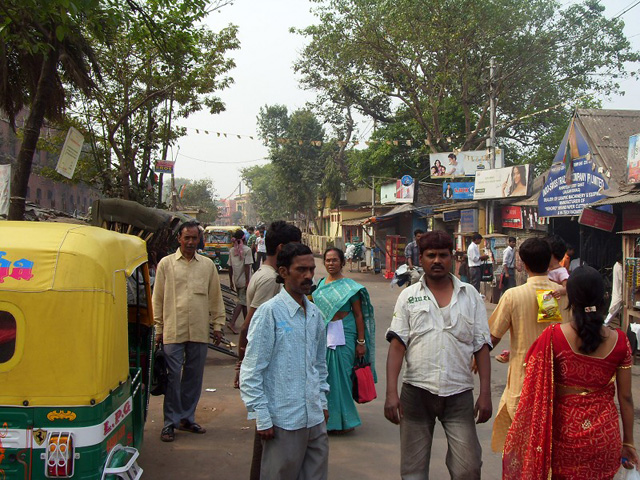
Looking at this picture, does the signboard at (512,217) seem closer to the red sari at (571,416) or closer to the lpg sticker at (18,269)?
the red sari at (571,416)

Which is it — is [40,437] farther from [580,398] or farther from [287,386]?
[580,398]

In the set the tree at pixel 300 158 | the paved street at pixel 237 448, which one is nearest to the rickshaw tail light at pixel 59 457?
the paved street at pixel 237 448

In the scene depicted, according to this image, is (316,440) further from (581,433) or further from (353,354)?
(353,354)

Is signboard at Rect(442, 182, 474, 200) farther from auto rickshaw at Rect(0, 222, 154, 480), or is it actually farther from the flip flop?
auto rickshaw at Rect(0, 222, 154, 480)

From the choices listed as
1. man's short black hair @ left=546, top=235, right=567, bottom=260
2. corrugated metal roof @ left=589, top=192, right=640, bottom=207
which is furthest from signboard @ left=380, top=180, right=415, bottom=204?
man's short black hair @ left=546, top=235, right=567, bottom=260

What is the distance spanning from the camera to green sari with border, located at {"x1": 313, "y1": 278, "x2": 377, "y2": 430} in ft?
16.7

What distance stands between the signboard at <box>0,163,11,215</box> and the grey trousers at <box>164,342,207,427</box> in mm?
6190

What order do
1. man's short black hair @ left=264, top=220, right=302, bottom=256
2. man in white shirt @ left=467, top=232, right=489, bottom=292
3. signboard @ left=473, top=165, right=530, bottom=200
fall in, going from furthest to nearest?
signboard @ left=473, top=165, right=530, bottom=200 < man in white shirt @ left=467, top=232, right=489, bottom=292 < man's short black hair @ left=264, top=220, right=302, bottom=256

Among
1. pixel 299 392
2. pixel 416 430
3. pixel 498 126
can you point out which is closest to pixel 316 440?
pixel 299 392

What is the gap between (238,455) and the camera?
4.78m

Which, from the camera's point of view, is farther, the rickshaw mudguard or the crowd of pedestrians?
the crowd of pedestrians

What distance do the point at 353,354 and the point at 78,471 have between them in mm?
2911

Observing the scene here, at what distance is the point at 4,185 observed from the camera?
9875 mm

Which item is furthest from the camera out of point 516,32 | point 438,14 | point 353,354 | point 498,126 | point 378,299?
point 498,126
